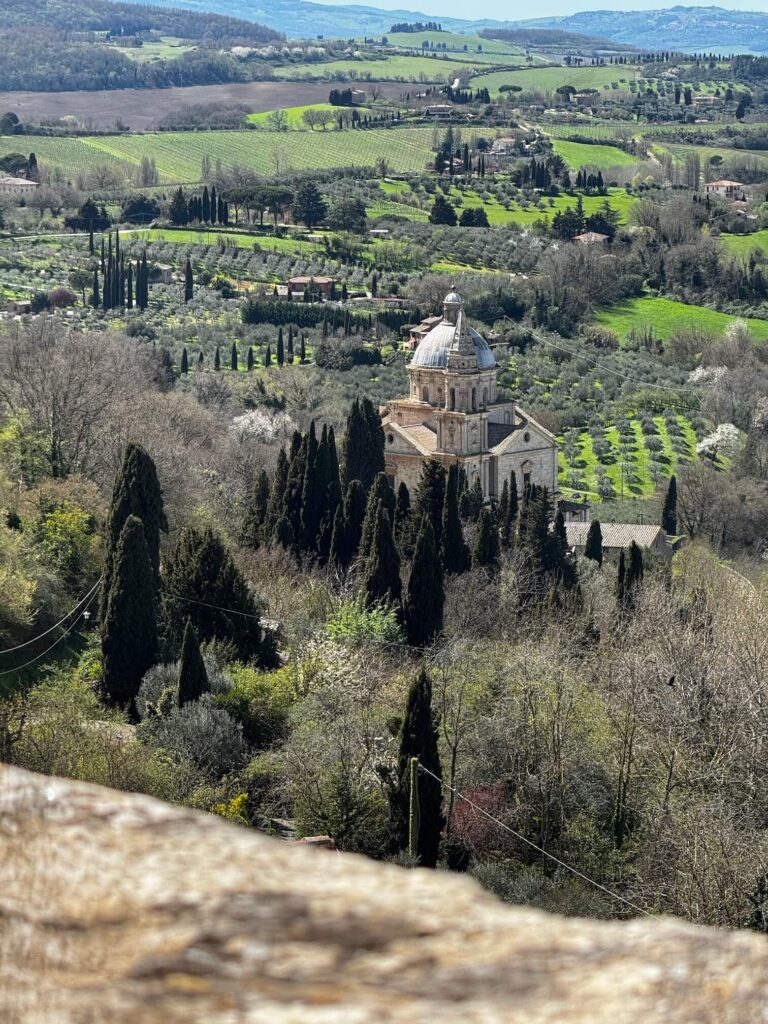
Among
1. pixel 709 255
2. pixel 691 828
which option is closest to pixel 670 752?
pixel 691 828

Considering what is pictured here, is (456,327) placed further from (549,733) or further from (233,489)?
(549,733)

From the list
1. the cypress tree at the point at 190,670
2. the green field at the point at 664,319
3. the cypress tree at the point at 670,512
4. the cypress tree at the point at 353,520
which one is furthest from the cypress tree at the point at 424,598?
the green field at the point at 664,319

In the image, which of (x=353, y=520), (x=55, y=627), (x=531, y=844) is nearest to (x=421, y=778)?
(x=531, y=844)

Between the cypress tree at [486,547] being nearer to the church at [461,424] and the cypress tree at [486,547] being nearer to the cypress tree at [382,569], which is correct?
the cypress tree at [382,569]

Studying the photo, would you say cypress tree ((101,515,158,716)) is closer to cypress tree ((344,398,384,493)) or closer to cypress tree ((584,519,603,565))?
cypress tree ((344,398,384,493))

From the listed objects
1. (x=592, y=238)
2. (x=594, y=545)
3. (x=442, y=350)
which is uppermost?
(x=442, y=350)

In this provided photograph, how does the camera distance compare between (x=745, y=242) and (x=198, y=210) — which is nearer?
(x=198, y=210)

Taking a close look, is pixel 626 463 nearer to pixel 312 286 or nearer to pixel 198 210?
pixel 312 286
